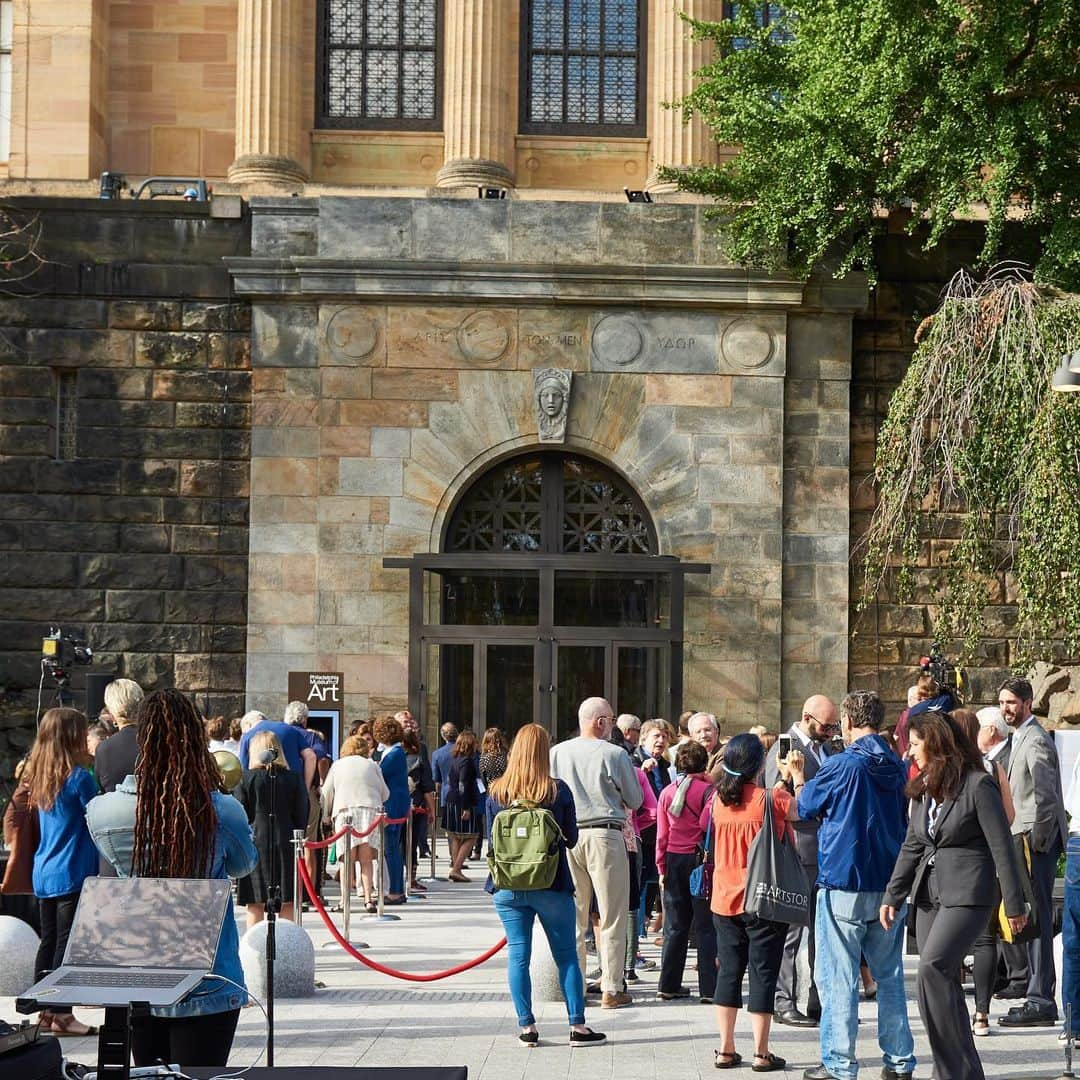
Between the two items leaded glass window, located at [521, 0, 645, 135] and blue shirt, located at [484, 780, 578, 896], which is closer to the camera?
blue shirt, located at [484, 780, 578, 896]

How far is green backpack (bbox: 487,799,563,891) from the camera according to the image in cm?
1020

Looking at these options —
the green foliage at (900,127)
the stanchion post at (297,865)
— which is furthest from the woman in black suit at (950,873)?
the green foliage at (900,127)

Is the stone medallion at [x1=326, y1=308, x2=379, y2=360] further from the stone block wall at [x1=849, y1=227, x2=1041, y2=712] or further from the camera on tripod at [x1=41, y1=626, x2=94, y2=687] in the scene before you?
the stone block wall at [x1=849, y1=227, x2=1041, y2=712]

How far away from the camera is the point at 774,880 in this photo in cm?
981

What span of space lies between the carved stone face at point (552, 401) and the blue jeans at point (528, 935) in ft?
46.2

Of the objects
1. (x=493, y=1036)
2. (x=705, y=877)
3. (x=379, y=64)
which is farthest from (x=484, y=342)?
(x=493, y=1036)

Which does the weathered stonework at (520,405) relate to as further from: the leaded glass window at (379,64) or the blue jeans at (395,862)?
the leaded glass window at (379,64)

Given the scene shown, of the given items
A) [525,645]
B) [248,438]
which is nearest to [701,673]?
[525,645]

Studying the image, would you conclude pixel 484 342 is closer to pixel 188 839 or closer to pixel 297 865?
pixel 297 865

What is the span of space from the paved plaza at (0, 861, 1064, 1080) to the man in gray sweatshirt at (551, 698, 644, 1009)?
364mm

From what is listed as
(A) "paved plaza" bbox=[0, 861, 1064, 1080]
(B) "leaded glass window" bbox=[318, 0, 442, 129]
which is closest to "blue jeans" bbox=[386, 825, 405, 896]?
(A) "paved plaza" bbox=[0, 861, 1064, 1080]

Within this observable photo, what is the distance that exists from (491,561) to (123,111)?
39.3 ft

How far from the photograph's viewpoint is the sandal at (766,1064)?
9625 millimetres

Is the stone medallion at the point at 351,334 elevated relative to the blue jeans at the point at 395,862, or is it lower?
elevated
